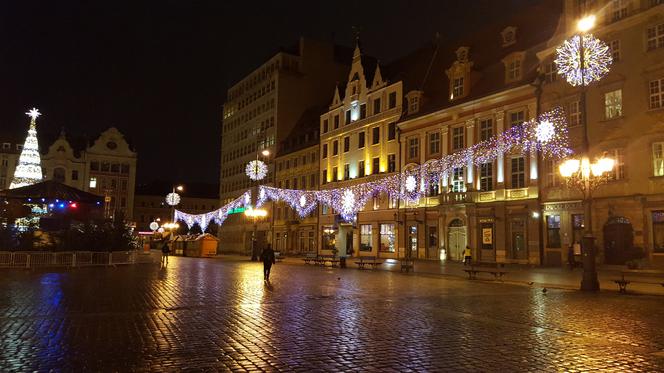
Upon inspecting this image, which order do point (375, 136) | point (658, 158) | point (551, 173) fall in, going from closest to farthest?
point (658, 158), point (551, 173), point (375, 136)

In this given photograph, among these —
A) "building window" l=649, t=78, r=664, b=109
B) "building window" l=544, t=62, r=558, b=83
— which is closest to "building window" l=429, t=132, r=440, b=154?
"building window" l=544, t=62, r=558, b=83

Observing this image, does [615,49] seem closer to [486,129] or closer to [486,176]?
[486,129]

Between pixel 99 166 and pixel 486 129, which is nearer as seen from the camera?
pixel 486 129

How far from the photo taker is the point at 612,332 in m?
11.0

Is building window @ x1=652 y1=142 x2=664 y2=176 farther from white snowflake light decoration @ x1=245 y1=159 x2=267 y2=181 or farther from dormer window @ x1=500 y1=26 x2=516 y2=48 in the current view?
white snowflake light decoration @ x1=245 y1=159 x2=267 y2=181

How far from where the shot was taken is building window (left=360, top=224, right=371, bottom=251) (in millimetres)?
54156

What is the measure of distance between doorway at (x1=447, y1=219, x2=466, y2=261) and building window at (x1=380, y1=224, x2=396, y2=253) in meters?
7.21

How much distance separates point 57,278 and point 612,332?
20.6 meters

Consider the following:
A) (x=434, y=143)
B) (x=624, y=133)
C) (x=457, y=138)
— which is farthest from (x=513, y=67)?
(x=624, y=133)

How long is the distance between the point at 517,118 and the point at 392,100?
645 inches

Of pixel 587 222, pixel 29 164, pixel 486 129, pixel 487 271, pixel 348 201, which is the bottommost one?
pixel 487 271

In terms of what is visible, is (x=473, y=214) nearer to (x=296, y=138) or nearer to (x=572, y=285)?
(x=572, y=285)

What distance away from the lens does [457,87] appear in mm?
44906

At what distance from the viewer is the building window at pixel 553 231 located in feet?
116
